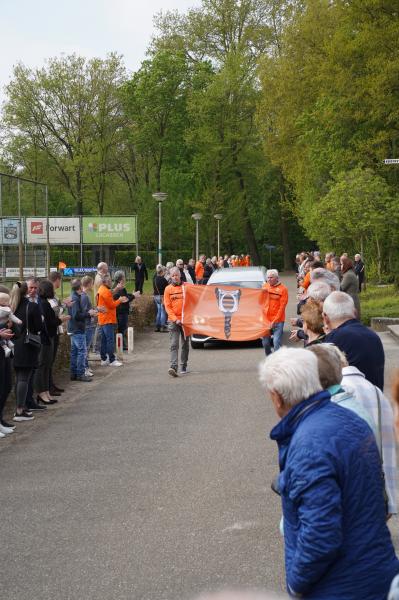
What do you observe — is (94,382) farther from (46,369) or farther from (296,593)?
(296,593)

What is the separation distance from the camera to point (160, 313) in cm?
2597

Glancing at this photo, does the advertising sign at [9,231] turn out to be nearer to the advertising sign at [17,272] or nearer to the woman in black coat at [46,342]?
the advertising sign at [17,272]

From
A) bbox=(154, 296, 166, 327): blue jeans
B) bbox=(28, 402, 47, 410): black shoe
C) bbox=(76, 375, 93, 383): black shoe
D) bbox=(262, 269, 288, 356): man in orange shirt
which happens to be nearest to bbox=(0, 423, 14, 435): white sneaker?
bbox=(28, 402, 47, 410): black shoe

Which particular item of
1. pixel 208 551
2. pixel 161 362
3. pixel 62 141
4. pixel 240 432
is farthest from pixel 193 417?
pixel 62 141

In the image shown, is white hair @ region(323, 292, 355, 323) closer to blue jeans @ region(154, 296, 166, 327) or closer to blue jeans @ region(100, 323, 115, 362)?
blue jeans @ region(100, 323, 115, 362)

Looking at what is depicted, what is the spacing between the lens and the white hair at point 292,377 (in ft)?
11.3

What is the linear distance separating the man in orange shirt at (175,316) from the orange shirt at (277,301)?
2.05 m

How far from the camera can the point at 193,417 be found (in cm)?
1199

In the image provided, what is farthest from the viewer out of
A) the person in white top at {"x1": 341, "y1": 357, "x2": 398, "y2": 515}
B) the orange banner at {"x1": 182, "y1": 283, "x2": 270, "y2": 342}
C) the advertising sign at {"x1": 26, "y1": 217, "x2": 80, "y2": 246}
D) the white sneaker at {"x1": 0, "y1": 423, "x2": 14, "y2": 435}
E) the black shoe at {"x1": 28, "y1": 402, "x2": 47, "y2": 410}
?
the advertising sign at {"x1": 26, "y1": 217, "x2": 80, "y2": 246}

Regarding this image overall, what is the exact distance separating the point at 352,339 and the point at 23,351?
7106 mm

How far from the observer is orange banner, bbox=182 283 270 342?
18664mm

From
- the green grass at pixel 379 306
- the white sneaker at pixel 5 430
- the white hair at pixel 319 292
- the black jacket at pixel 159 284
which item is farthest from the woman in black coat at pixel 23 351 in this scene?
the green grass at pixel 379 306

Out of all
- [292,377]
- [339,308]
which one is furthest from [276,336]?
[292,377]

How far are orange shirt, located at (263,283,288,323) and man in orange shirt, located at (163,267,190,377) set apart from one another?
6.73ft
